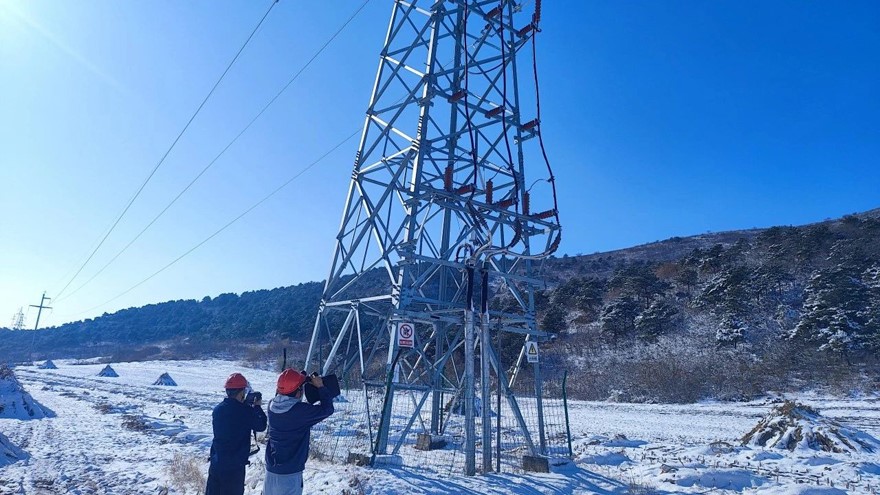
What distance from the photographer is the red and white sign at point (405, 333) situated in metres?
9.92

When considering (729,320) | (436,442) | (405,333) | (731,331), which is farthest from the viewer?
(729,320)

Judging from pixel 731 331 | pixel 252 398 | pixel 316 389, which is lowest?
pixel 252 398

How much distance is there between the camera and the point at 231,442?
5531 millimetres

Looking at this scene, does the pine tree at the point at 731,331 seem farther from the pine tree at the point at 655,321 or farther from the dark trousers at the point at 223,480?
the dark trousers at the point at 223,480

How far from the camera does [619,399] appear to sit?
93.4 feet

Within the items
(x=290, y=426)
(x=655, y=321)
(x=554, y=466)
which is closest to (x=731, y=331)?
(x=655, y=321)

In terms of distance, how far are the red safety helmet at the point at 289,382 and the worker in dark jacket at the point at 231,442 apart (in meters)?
0.66

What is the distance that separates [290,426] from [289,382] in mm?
384

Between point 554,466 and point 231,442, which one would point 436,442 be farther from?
point 231,442

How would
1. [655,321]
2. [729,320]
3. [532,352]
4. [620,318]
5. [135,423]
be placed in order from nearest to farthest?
[532,352] → [135,423] → [729,320] → [655,321] → [620,318]

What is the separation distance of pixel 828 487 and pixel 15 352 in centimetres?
12129

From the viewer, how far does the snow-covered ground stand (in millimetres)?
8281

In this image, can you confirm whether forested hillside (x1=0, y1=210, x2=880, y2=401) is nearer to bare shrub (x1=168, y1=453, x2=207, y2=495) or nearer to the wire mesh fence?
Answer: the wire mesh fence

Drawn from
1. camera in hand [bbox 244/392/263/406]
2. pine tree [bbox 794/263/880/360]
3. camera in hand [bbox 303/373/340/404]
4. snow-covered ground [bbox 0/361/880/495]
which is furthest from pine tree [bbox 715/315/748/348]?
camera in hand [bbox 303/373/340/404]
